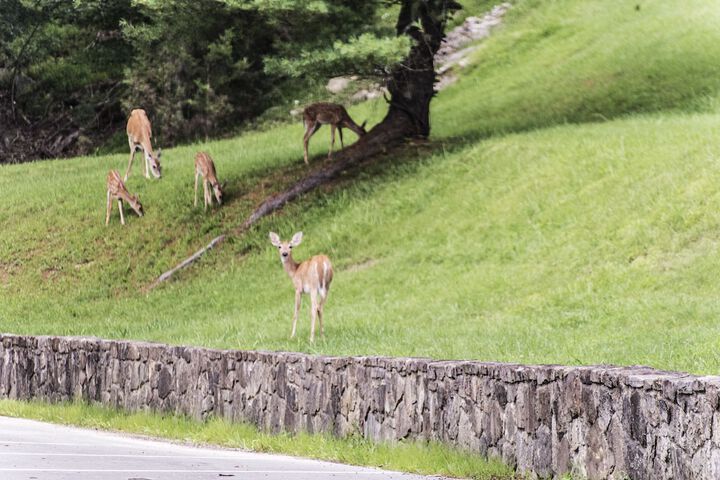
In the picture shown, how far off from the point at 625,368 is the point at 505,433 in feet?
4.83

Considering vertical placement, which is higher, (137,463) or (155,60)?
(155,60)

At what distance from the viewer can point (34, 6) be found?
4847 centimetres

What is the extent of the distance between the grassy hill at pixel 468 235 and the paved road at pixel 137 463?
467 cm

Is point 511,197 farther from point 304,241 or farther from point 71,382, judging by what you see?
point 71,382

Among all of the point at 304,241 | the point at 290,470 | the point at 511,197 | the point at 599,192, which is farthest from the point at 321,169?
the point at 290,470

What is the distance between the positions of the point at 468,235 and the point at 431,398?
15.2 m

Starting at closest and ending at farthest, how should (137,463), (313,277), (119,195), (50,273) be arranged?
(137,463) → (313,277) → (50,273) → (119,195)

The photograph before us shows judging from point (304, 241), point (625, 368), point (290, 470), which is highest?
point (304, 241)

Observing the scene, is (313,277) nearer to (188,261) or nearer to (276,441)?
(276,441)

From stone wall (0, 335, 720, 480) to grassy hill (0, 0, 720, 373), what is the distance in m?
3.33

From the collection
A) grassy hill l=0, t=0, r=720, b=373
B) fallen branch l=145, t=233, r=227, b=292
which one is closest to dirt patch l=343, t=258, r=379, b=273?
grassy hill l=0, t=0, r=720, b=373

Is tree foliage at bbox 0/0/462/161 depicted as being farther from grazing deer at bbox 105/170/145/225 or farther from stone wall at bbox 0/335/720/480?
stone wall at bbox 0/335/720/480

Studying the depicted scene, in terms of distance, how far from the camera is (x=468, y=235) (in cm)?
2812

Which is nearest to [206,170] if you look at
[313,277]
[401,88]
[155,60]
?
[401,88]
